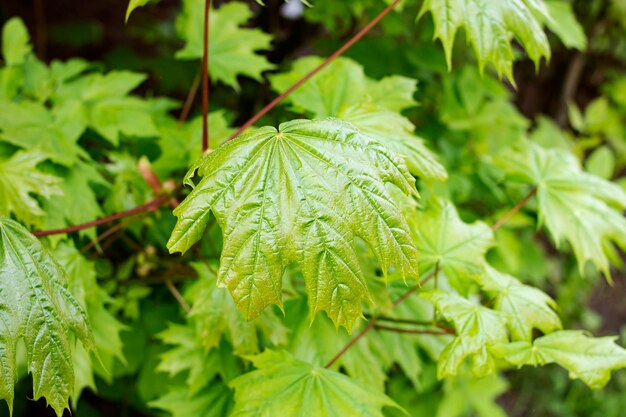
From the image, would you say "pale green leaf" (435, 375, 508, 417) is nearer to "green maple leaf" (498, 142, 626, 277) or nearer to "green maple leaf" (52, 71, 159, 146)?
"green maple leaf" (498, 142, 626, 277)

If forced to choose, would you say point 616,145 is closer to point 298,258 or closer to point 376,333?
point 376,333

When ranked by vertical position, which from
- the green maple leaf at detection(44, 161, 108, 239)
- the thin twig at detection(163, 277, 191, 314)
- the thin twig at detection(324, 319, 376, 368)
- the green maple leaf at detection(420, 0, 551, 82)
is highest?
the green maple leaf at detection(420, 0, 551, 82)

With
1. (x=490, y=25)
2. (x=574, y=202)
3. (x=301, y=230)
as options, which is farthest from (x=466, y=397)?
(x=301, y=230)

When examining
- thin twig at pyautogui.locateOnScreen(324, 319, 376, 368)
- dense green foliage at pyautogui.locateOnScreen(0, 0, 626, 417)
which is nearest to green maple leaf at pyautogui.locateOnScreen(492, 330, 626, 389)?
dense green foliage at pyautogui.locateOnScreen(0, 0, 626, 417)

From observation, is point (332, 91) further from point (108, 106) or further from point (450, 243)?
→ point (108, 106)

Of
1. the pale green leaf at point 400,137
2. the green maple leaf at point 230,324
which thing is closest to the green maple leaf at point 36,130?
the green maple leaf at point 230,324

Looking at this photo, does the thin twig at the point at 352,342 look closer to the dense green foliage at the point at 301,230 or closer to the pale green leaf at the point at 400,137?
the dense green foliage at the point at 301,230

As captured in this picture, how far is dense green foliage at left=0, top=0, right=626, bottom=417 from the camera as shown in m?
1.16

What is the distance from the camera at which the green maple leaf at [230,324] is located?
1.58m

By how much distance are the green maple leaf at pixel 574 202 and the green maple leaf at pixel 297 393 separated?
0.84 metres

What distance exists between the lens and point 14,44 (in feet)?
7.08

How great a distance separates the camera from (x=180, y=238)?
1.13 metres

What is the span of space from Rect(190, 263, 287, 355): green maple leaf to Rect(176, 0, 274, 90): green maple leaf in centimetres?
91

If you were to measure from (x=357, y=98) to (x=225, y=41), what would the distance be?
760 millimetres
